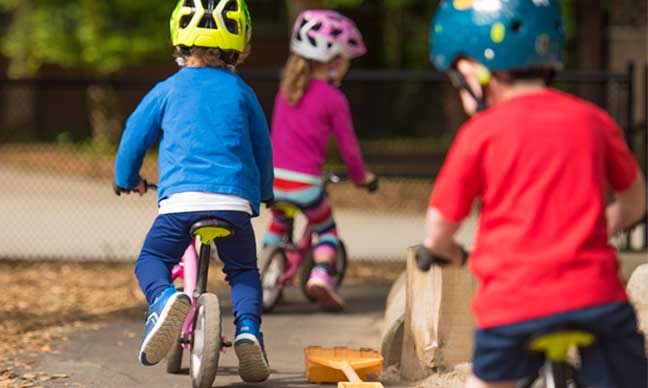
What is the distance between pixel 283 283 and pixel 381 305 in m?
0.92

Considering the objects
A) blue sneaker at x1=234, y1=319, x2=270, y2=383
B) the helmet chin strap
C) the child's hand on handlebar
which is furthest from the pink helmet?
the helmet chin strap

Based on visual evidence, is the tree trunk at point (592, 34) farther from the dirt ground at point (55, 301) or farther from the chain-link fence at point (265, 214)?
the dirt ground at point (55, 301)

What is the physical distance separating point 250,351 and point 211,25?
4.93 ft

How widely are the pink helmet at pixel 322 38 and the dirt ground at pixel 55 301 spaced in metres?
2.13

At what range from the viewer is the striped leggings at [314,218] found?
29.8 feet

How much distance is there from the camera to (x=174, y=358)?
707cm

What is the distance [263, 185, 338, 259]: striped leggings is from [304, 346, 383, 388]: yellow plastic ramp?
2201 mm

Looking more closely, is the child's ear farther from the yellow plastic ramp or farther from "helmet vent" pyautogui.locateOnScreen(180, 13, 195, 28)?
the yellow plastic ramp

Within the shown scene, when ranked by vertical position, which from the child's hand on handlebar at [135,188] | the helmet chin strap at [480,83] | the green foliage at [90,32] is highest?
the helmet chin strap at [480,83]

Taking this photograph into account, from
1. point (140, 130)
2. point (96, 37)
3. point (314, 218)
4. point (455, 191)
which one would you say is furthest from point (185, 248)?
point (96, 37)

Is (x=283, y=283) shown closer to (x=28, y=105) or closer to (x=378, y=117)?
(x=378, y=117)

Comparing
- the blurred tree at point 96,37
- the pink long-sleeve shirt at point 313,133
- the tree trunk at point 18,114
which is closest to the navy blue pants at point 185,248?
the pink long-sleeve shirt at point 313,133

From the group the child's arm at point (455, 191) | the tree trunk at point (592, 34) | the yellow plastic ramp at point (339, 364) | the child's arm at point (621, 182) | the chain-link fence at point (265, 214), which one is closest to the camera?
the child's arm at point (455, 191)

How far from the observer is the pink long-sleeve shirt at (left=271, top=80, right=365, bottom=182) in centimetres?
909
